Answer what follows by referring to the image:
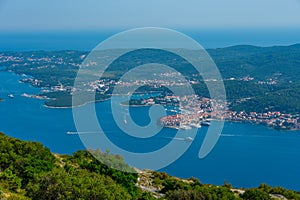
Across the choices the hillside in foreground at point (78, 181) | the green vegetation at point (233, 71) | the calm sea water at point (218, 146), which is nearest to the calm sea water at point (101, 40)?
the green vegetation at point (233, 71)

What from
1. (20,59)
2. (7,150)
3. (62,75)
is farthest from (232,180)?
(20,59)

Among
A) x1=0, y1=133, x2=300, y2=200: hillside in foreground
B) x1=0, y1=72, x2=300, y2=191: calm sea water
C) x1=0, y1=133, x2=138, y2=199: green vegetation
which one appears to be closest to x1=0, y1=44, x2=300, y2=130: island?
x1=0, y1=72, x2=300, y2=191: calm sea water

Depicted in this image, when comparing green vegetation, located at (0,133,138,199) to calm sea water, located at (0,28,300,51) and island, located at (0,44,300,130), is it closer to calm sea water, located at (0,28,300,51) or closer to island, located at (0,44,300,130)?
island, located at (0,44,300,130)

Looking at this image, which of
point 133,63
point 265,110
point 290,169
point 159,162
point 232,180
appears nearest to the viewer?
point 159,162

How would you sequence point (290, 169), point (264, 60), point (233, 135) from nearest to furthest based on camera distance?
point (290, 169) → point (233, 135) → point (264, 60)

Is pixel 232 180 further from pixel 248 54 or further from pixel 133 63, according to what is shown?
pixel 248 54

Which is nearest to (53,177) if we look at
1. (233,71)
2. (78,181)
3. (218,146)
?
(78,181)
